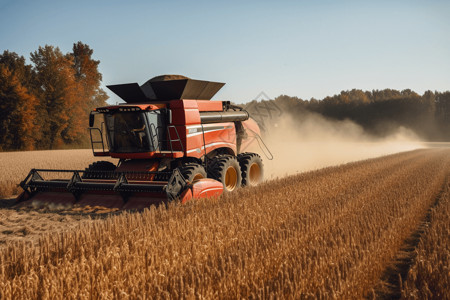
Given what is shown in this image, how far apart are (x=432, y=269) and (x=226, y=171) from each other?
16.8 ft

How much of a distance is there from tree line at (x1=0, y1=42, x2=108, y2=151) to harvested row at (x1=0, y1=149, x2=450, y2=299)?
31.9m

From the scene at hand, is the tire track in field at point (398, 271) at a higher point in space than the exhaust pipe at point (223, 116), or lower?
lower

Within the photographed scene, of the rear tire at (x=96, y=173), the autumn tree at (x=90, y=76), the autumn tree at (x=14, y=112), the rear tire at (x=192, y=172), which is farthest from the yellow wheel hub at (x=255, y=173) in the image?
the autumn tree at (x=90, y=76)

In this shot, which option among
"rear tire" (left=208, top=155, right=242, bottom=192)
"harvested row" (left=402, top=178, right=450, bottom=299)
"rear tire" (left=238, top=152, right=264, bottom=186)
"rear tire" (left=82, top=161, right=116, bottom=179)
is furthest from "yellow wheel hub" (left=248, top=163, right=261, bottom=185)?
"harvested row" (left=402, top=178, right=450, bottom=299)

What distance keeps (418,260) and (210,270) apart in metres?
2.29

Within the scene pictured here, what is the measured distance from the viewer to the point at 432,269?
3.52 meters

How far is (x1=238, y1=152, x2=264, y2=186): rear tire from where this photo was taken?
8945 mm

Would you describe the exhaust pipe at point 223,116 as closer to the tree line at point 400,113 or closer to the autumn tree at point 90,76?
the autumn tree at point 90,76

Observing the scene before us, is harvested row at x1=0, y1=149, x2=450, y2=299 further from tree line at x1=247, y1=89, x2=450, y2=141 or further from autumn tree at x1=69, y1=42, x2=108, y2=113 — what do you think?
tree line at x1=247, y1=89, x2=450, y2=141

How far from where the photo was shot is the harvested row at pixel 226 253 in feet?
9.73

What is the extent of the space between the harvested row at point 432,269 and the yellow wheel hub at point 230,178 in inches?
172

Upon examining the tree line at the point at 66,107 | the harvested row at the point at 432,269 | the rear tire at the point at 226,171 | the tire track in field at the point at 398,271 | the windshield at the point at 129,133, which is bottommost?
the tire track in field at the point at 398,271

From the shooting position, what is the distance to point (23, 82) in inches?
1391

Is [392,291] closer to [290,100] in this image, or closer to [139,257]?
[139,257]
